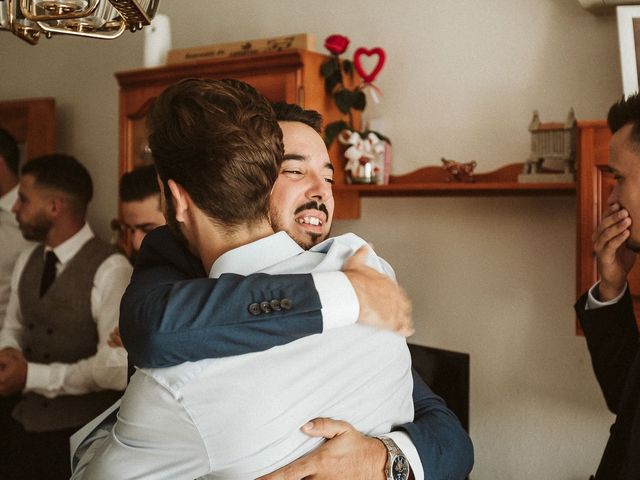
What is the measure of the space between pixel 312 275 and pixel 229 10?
2.41m

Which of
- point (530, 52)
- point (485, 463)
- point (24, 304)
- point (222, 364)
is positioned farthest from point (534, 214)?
point (24, 304)

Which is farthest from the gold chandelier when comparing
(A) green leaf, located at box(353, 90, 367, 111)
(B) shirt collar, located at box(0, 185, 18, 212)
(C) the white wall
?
(B) shirt collar, located at box(0, 185, 18, 212)

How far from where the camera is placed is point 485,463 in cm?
254

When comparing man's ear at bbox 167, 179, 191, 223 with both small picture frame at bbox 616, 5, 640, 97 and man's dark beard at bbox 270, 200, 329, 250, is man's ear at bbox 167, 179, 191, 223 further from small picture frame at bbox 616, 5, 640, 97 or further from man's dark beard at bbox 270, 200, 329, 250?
small picture frame at bbox 616, 5, 640, 97

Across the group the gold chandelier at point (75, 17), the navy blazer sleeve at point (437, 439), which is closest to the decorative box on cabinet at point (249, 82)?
the gold chandelier at point (75, 17)

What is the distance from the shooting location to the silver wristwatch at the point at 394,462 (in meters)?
1.14

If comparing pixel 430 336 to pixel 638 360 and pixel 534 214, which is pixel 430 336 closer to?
pixel 534 214

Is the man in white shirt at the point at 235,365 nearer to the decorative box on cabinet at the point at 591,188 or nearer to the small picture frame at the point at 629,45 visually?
the decorative box on cabinet at the point at 591,188

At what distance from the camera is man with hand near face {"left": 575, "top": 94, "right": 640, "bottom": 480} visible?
167 cm

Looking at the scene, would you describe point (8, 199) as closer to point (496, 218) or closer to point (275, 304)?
point (496, 218)

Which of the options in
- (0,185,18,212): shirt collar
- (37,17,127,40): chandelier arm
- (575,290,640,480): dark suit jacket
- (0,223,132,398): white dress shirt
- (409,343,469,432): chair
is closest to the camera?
(37,17,127,40): chandelier arm

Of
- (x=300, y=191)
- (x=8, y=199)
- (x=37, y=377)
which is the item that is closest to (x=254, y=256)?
(x=300, y=191)

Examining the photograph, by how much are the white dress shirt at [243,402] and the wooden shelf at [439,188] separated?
50.7 inches

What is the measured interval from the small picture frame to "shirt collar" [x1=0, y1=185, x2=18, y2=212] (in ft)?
8.97
